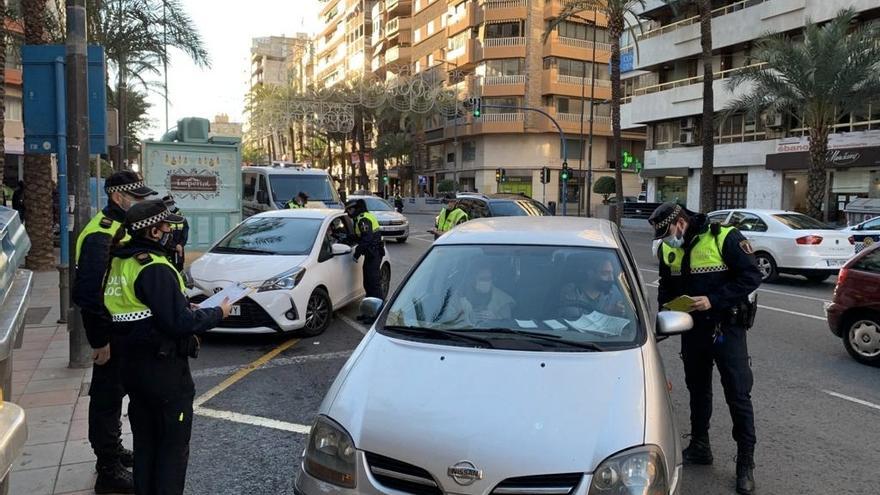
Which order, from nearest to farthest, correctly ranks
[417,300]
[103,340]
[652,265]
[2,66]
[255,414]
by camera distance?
[103,340] < [417,300] < [255,414] < [2,66] < [652,265]

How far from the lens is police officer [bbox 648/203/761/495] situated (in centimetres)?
411

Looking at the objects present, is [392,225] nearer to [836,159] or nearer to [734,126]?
[836,159]

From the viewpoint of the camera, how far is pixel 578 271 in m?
3.96

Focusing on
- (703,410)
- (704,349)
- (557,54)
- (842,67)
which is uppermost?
(557,54)

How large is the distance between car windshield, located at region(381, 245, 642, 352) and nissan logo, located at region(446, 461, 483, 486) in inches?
34.9

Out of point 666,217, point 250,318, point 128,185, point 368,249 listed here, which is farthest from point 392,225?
point 666,217

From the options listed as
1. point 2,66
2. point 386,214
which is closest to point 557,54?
point 386,214

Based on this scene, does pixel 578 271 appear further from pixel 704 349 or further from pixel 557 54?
pixel 557 54

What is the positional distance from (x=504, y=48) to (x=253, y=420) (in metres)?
51.5

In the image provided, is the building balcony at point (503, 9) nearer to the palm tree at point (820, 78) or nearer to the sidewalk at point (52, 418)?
the palm tree at point (820, 78)

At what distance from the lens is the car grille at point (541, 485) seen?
252cm

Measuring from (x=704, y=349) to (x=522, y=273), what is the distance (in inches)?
54.9

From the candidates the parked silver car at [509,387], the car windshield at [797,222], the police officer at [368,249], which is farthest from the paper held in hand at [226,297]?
the car windshield at [797,222]

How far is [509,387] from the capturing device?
2938mm
